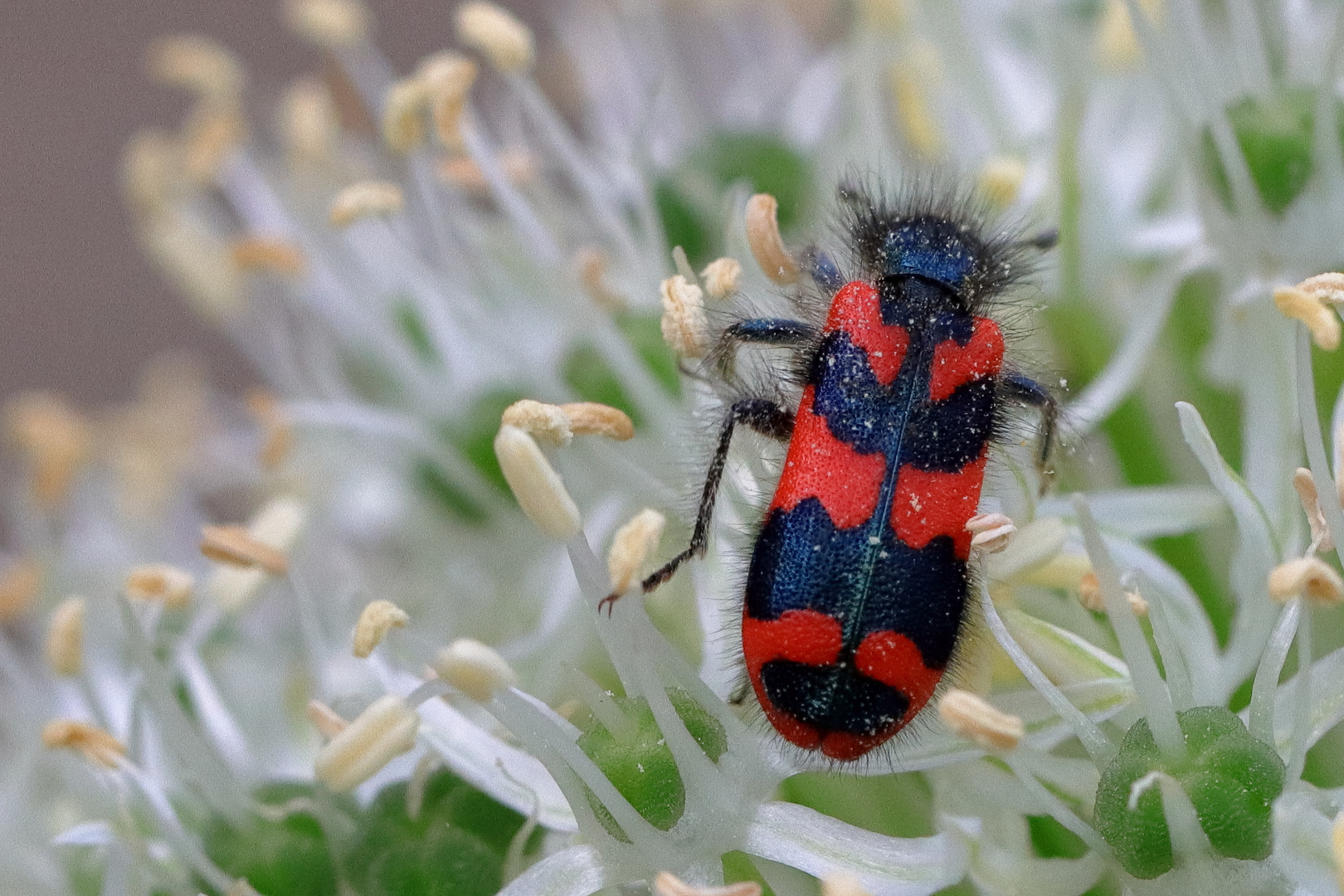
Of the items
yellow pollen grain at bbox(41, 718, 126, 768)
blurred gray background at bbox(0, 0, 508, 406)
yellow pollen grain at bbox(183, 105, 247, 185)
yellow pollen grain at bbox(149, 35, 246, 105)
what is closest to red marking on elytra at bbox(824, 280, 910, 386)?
yellow pollen grain at bbox(41, 718, 126, 768)

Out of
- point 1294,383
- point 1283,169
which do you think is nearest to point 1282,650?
point 1294,383

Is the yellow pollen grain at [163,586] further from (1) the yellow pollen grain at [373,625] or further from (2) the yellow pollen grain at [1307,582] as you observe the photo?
(2) the yellow pollen grain at [1307,582]

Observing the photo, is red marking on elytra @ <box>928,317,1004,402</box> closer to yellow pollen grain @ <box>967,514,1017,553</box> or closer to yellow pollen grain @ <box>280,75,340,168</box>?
yellow pollen grain @ <box>967,514,1017,553</box>

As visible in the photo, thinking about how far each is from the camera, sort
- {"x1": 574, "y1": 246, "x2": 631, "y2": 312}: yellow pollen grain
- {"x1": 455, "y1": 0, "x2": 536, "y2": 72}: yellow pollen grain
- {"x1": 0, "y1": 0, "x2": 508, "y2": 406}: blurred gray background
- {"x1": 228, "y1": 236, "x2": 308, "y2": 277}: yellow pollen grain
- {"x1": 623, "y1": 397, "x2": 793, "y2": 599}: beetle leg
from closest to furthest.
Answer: {"x1": 623, "y1": 397, "x2": 793, "y2": 599}: beetle leg < {"x1": 574, "y1": 246, "x2": 631, "y2": 312}: yellow pollen grain < {"x1": 455, "y1": 0, "x2": 536, "y2": 72}: yellow pollen grain < {"x1": 228, "y1": 236, "x2": 308, "y2": 277}: yellow pollen grain < {"x1": 0, "y1": 0, "x2": 508, "y2": 406}: blurred gray background

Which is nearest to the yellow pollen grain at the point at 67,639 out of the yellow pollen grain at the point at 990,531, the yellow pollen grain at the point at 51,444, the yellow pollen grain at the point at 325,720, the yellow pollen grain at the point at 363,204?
the yellow pollen grain at the point at 325,720

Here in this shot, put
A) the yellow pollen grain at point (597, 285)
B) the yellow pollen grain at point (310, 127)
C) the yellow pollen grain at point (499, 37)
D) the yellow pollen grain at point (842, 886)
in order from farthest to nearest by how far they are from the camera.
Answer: the yellow pollen grain at point (310, 127), the yellow pollen grain at point (499, 37), the yellow pollen grain at point (597, 285), the yellow pollen grain at point (842, 886)

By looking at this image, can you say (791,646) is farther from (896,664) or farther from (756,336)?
(756,336)
